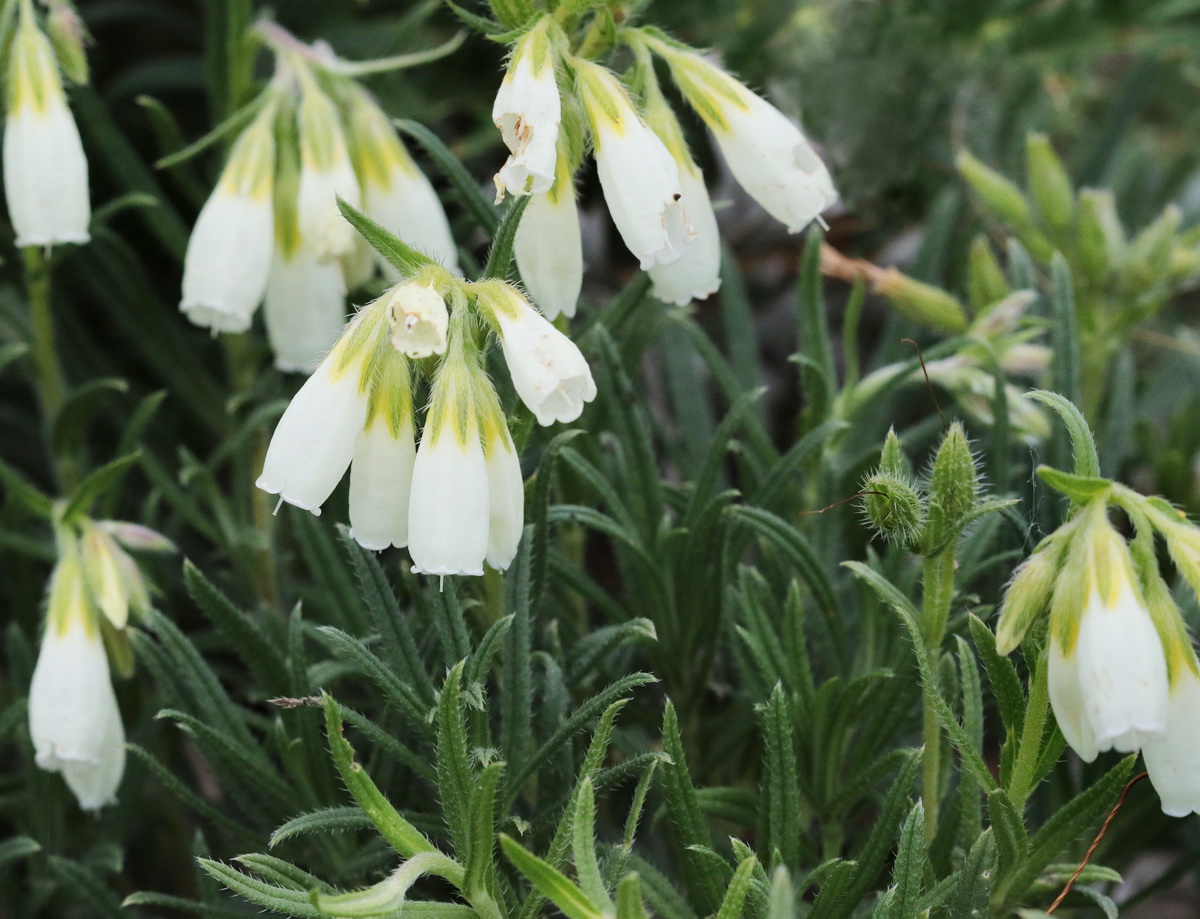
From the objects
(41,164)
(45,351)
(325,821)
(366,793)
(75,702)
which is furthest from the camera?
(45,351)

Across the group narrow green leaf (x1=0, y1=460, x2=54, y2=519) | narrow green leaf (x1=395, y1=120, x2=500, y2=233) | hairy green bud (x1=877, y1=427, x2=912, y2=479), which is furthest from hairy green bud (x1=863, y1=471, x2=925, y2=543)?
narrow green leaf (x1=0, y1=460, x2=54, y2=519)

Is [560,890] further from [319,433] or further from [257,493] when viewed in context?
[257,493]

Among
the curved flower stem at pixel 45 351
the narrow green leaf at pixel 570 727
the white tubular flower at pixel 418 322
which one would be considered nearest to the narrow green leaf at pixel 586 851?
the narrow green leaf at pixel 570 727

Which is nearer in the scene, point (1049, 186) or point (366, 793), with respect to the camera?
point (366, 793)

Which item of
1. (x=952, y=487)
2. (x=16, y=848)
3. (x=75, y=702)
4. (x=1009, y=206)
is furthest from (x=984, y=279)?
(x=16, y=848)

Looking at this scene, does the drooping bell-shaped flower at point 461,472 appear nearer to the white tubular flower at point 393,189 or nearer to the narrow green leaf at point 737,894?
the narrow green leaf at point 737,894
